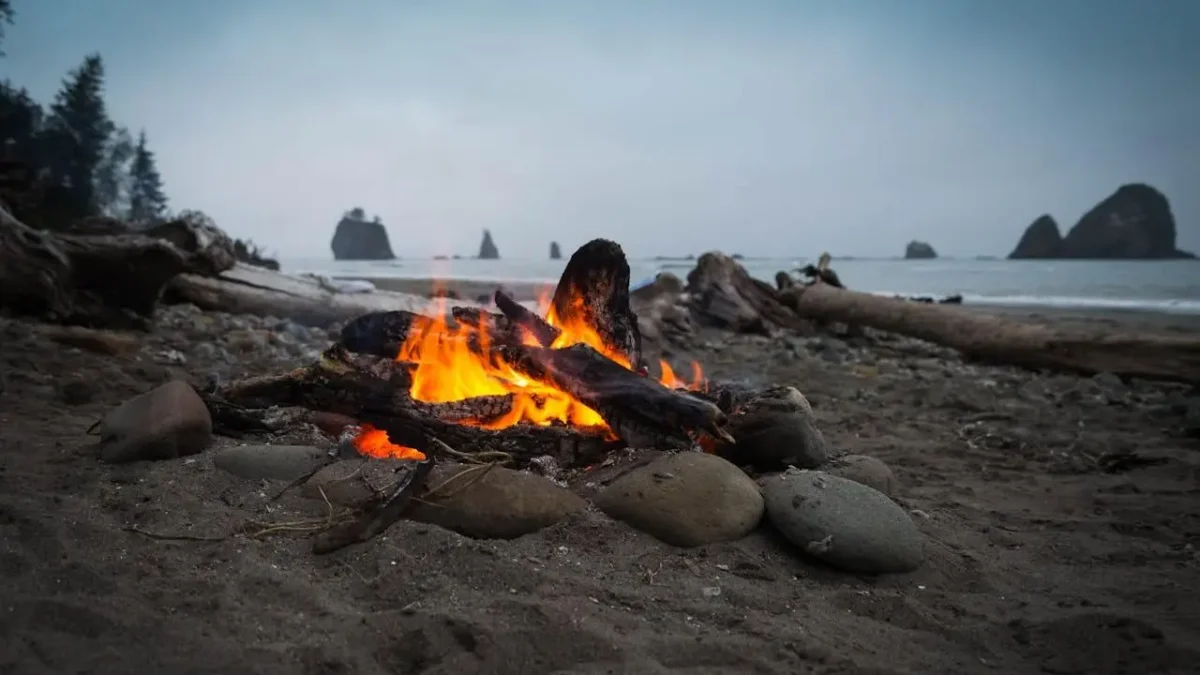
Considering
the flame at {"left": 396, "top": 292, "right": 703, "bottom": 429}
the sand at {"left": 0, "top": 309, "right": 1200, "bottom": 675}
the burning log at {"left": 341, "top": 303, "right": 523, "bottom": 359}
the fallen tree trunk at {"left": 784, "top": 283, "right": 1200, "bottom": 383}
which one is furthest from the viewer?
the fallen tree trunk at {"left": 784, "top": 283, "right": 1200, "bottom": 383}

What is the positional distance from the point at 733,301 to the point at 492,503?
8.76m

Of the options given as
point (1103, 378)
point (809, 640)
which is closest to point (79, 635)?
point (809, 640)

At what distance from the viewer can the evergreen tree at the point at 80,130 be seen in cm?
1978

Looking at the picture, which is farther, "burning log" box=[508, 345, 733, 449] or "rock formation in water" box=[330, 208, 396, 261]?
"rock formation in water" box=[330, 208, 396, 261]

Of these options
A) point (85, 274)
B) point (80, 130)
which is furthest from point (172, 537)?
point (80, 130)

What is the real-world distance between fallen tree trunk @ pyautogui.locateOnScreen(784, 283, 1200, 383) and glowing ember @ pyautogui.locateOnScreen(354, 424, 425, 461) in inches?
287

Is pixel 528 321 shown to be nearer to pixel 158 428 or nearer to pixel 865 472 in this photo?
pixel 158 428

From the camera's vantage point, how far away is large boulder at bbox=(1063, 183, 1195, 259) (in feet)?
190

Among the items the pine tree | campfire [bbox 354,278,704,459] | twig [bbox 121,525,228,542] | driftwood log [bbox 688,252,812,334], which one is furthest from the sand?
the pine tree

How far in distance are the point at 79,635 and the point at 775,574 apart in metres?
2.22

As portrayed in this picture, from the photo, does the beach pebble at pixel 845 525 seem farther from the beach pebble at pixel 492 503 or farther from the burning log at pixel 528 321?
the burning log at pixel 528 321

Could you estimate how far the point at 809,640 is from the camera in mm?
2170

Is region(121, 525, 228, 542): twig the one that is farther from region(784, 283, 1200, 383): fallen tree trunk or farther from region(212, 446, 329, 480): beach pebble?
region(784, 283, 1200, 383): fallen tree trunk

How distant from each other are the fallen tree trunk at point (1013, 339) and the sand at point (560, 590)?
12.5ft
